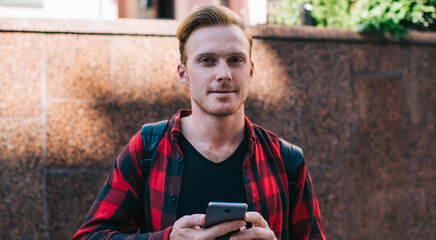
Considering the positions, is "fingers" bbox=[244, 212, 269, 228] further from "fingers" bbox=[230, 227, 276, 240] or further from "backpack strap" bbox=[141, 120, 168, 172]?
"backpack strap" bbox=[141, 120, 168, 172]

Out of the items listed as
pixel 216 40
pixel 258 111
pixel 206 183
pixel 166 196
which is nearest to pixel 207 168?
pixel 206 183

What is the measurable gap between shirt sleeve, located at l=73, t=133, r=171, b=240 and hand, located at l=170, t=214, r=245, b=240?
0.33 m

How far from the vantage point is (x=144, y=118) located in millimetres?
3549

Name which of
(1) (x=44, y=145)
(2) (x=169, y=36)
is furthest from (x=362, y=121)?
(1) (x=44, y=145)

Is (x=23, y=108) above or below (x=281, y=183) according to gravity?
above

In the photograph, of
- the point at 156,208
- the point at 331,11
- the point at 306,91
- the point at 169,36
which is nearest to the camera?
the point at 156,208

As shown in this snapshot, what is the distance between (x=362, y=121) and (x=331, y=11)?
2.63 meters

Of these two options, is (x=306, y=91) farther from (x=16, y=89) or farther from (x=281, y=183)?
(x=16, y=89)

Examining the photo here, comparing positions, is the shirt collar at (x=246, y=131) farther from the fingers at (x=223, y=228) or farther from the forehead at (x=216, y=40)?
the fingers at (x=223, y=228)

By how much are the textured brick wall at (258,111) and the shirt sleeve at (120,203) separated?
150cm

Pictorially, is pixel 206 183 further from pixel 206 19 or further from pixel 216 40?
pixel 206 19

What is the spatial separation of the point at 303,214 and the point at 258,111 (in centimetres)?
176

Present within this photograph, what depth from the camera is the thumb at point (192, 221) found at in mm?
1625

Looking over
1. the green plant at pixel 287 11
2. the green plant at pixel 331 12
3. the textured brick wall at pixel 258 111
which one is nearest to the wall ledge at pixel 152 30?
the textured brick wall at pixel 258 111
